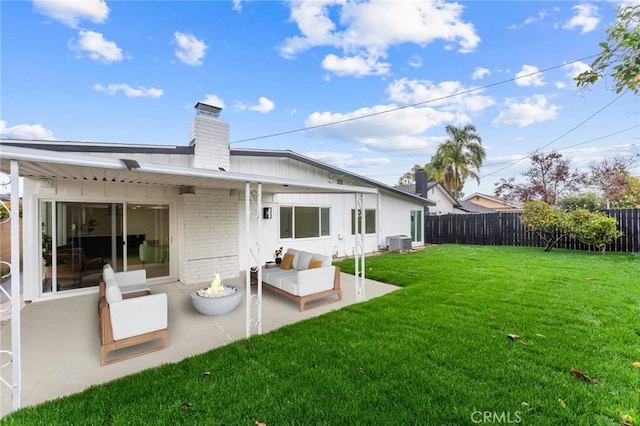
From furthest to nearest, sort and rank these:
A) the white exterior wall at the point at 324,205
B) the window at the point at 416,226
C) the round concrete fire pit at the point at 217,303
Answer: the window at the point at 416,226, the white exterior wall at the point at 324,205, the round concrete fire pit at the point at 217,303

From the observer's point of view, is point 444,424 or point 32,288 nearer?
point 444,424

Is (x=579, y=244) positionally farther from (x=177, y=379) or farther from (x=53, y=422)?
(x=53, y=422)

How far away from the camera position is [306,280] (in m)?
5.28

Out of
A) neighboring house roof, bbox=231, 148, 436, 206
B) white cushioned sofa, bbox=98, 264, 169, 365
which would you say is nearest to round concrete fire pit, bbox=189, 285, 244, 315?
white cushioned sofa, bbox=98, 264, 169, 365

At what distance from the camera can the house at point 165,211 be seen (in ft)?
17.1

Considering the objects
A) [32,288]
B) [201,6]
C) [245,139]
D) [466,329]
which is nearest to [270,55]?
[201,6]

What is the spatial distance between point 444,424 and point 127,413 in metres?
2.56

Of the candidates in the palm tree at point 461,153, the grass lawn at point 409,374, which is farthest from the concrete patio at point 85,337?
the palm tree at point 461,153

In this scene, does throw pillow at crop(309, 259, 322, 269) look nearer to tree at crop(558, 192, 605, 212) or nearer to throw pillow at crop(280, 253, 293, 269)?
throw pillow at crop(280, 253, 293, 269)

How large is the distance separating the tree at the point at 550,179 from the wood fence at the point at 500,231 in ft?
36.2

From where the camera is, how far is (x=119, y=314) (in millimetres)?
3469

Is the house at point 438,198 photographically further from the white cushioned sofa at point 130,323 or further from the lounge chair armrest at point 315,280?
the white cushioned sofa at point 130,323

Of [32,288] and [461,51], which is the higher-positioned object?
[461,51]

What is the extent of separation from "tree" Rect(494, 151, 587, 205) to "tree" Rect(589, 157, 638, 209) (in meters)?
0.71
